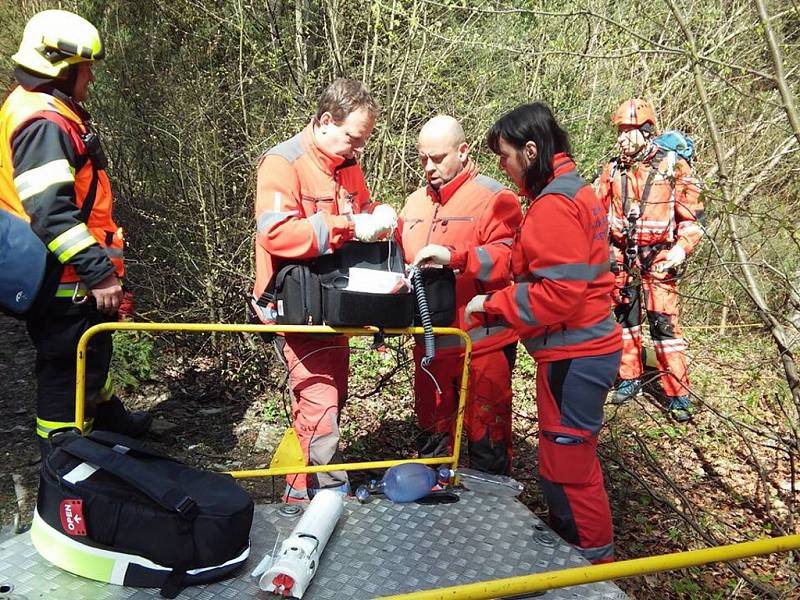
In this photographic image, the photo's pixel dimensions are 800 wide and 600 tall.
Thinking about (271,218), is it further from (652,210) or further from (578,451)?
(652,210)

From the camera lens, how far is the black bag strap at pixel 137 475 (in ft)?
6.42

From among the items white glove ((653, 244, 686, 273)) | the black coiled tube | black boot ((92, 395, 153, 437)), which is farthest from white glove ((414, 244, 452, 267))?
white glove ((653, 244, 686, 273))

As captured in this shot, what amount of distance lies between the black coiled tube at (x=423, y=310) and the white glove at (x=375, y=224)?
284 mm

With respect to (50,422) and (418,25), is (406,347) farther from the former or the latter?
(50,422)

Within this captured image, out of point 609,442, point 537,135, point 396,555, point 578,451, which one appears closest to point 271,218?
point 537,135

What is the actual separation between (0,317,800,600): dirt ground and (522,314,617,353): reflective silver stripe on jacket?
0.92m

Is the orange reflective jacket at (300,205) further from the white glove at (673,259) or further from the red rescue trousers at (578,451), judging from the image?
the white glove at (673,259)

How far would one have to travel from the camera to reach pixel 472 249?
132 inches

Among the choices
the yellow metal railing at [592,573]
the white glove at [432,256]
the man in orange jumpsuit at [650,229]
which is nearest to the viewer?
the yellow metal railing at [592,573]

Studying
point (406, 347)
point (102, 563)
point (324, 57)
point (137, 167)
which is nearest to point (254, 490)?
point (406, 347)

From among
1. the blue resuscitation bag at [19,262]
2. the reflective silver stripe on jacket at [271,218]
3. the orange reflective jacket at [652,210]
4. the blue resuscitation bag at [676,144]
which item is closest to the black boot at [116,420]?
the blue resuscitation bag at [19,262]

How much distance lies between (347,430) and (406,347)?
45.7 inches

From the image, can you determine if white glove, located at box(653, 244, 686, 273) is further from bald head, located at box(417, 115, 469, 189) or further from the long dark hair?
the long dark hair

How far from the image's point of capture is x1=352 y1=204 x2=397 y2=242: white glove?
2.85m
